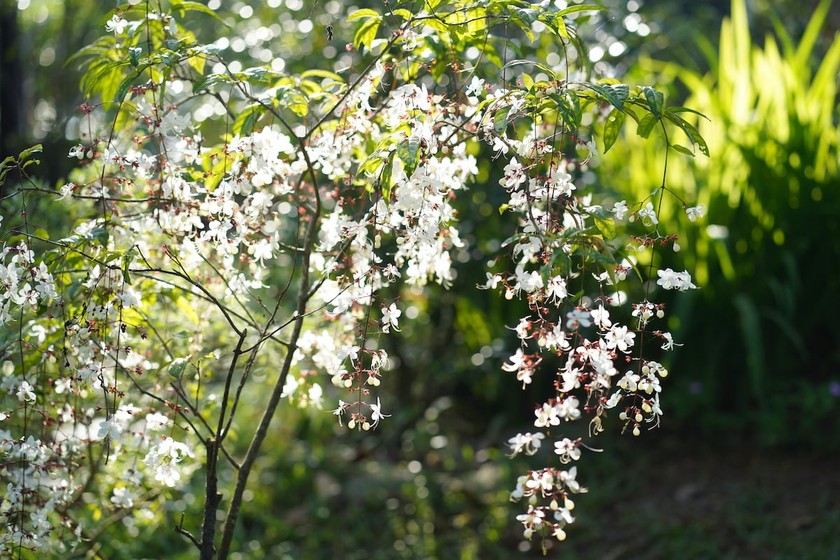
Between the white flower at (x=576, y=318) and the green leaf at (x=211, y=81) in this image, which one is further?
the green leaf at (x=211, y=81)

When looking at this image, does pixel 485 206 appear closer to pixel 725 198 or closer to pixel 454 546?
pixel 725 198

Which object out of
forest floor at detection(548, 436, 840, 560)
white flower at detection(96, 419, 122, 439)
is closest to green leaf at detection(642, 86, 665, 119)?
white flower at detection(96, 419, 122, 439)

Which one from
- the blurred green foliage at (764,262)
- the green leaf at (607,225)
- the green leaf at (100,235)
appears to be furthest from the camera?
the blurred green foliage at (764,262)

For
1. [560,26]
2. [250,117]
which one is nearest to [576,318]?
[560,26]

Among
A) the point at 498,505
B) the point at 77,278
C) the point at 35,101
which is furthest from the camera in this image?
the point at 35,101

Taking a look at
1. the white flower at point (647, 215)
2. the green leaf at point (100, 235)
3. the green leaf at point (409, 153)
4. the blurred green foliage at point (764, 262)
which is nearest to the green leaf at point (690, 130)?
the white flower at point (647, 215)

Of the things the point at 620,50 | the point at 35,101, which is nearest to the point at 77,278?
the point at 620,50

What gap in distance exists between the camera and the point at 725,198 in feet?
11.6

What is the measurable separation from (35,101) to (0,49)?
2.11 metres

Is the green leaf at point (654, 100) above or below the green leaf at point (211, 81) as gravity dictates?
below

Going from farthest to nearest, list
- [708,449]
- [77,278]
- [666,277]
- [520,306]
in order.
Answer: [520,306]
[708,449]
[77,278]
[666,277]

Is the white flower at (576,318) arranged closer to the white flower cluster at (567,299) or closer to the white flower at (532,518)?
the white flower cluster at (567,299)

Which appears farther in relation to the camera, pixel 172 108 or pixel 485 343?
pixel 485 343

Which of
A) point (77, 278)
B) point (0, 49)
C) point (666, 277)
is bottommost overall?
point (666, 277)
